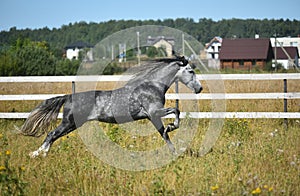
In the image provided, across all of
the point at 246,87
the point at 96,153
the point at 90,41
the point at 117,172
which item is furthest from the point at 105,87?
the point at 90,41

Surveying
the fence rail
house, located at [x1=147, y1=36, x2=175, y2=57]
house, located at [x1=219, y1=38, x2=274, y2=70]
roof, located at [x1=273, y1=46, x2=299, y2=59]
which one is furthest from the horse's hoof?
roof, located at [x1=273, y1=46, x2=299, y2=59]

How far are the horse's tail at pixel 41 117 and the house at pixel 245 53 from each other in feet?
206

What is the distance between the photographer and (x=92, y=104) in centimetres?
716

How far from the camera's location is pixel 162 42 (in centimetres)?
1044

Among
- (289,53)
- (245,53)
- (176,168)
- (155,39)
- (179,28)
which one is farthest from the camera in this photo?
(179,28)

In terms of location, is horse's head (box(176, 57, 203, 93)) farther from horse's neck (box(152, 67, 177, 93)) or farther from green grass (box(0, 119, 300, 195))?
green grass (box(0, 119, 300, 195))

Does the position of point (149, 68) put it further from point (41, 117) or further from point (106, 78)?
point (106, 78)

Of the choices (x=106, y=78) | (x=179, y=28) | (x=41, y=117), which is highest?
(x=179, y=28)

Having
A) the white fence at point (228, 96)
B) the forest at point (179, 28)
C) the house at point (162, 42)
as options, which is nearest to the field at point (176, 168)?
the white fence at point (228, 96)

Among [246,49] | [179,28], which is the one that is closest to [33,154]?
[246,49]

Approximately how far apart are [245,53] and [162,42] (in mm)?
61265

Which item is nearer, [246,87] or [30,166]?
[30,166]

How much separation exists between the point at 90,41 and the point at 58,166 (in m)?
120

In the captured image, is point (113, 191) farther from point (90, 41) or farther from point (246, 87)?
point (90, 41)
